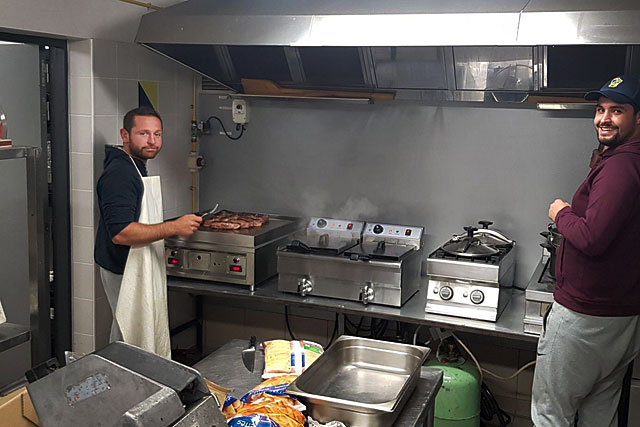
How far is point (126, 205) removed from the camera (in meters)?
2.78

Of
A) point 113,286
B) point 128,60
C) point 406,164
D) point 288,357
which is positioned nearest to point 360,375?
point 288,357

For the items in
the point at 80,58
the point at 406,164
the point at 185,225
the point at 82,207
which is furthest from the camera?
the point at 406,164

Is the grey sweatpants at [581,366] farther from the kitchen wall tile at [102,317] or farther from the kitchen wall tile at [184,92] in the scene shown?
the kitchen wall tile at [184,92]

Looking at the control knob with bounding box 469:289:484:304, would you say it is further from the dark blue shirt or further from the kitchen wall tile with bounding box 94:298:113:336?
the kitchen wall tile with bounding box 94:298:113:336

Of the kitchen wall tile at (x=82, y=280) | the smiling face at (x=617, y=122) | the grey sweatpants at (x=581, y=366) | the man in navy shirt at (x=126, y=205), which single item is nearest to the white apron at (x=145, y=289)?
the man in navy shirt at (x=126, y=205)

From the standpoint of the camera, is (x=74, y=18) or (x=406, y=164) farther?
(x=406, y=164)

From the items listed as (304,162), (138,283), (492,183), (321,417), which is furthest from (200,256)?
(321,417)

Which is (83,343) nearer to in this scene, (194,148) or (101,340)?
(101,340)

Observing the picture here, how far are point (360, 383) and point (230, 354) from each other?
490 millimetres

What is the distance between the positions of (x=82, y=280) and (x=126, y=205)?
0.72 metres

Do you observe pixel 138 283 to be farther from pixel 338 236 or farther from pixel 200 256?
pixel 338 236

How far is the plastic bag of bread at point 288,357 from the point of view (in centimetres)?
200

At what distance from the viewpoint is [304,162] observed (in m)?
3.76

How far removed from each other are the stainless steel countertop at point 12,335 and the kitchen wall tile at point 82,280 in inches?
30.6
